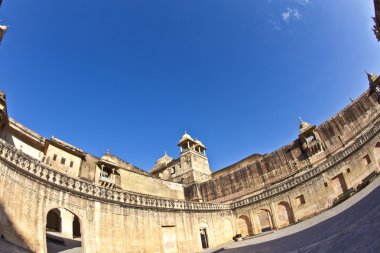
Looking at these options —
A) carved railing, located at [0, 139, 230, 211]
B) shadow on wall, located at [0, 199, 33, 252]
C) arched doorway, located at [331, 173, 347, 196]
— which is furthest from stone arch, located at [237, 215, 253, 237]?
shadow on wall, located at [0, 199, 33, 252]

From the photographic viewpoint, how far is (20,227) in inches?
418

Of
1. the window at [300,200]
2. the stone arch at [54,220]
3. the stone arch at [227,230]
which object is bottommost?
the stone arch at [227,230]

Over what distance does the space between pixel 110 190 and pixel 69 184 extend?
295 cm

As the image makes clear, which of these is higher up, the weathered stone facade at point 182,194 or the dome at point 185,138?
the dome at point 185,138

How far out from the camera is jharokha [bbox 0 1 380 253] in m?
12.0

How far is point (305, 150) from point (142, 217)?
972 inches

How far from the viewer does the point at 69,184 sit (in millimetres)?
14156

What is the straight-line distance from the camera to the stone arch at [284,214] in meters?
26.5

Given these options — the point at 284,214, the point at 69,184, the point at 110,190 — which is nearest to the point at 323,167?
the point at 284,214

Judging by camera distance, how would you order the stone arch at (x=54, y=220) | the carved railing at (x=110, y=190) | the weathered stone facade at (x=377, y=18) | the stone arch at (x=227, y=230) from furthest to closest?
the stone arch at (x=227, y=230) → the stone arch at (x=54, y=220) → the weathered stone facade at (x=377, y=18) → the carved railing at (x=110, y=190)

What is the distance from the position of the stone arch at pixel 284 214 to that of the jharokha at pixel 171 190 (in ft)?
0.33

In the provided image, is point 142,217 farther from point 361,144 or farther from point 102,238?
point 361,144

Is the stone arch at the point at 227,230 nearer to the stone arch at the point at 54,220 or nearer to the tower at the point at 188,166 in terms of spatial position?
the stone arch at the point at 54,220

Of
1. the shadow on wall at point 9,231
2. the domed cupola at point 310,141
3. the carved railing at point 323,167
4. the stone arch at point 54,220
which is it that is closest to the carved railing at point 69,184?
the shadow on wall at point 9,231
